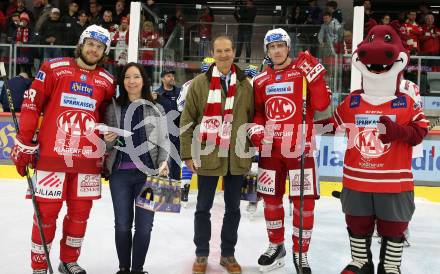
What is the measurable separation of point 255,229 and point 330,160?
1994mm

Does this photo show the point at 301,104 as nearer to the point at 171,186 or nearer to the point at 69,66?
the point at 171,186

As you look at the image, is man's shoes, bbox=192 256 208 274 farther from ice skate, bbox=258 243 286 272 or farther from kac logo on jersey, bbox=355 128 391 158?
kac logo on jersey, bbox=355 128 391 158

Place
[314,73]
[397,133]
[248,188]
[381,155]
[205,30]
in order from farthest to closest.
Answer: [205,30] < [248,188] < [314,73] < [381,155] < [397,133]

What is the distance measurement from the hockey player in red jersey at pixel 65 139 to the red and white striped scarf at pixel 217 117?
59 centimetres

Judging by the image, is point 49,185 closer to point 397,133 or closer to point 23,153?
point 23,153

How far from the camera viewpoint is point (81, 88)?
2.56 metres

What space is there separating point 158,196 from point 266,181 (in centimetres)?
68

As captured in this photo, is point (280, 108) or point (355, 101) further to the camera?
Answer: point (280, 108)

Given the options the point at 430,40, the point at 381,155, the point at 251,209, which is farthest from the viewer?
the point at 430,40

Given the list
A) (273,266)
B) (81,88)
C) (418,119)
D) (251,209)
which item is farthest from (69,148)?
(251,209)

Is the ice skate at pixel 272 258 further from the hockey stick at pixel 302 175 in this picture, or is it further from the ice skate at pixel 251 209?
the ice skate at pixel 251 209

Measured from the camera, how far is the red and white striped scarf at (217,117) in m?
2.85

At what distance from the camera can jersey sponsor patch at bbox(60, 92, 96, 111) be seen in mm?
2549

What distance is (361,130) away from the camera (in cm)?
256
